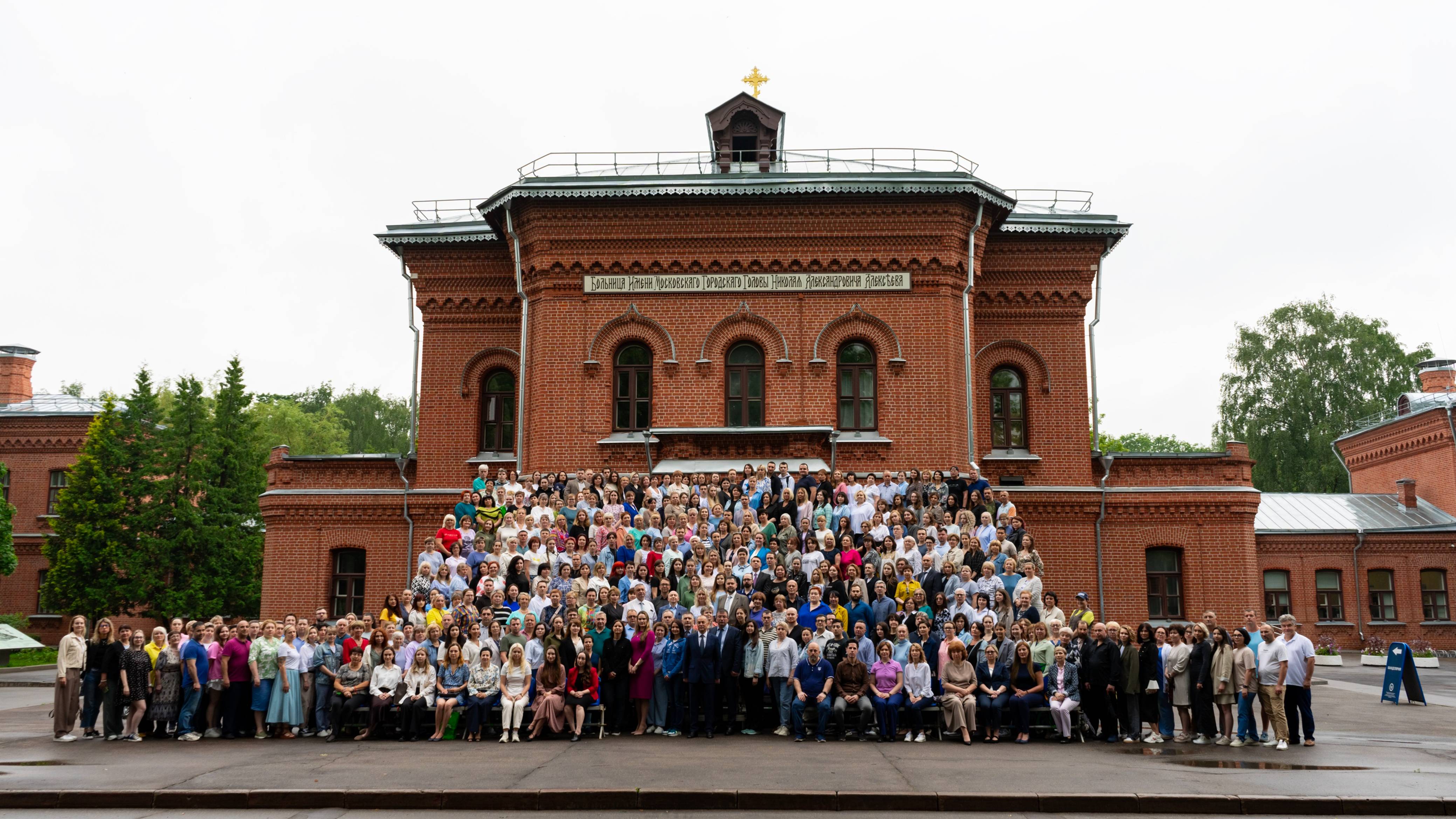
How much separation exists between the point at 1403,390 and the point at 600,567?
4563cm

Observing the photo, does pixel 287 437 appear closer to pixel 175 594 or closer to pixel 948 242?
pixel 175 594

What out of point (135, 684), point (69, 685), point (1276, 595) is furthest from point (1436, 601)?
point (69, 685)

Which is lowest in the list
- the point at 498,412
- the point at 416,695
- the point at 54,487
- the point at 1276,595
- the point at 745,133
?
the point at 416,695

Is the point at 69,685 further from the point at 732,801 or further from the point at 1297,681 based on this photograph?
the point at 1297,681

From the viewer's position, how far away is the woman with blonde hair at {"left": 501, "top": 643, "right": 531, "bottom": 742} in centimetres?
1401

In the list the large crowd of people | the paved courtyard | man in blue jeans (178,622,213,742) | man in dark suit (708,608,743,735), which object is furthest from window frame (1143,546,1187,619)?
man in blue jeans (178,622,213,742)

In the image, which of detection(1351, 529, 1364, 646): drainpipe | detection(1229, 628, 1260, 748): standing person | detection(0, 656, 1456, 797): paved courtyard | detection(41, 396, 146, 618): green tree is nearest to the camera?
detection(0, 656, 1456, 797): paved courtyard

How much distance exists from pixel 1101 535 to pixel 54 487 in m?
39.5

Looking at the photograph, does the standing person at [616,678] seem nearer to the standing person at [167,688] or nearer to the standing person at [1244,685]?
the standing person at [167,688]

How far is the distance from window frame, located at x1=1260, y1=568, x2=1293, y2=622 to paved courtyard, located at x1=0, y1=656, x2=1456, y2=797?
2379cm

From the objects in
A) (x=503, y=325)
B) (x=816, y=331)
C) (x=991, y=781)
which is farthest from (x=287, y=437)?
(x=991, y=781)

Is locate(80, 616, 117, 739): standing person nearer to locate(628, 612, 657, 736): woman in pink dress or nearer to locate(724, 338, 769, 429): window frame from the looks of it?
locate(628, 612, 657, 736): woman in pink dress

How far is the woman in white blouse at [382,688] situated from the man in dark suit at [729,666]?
377 centimetres

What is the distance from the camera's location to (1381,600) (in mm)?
37312
